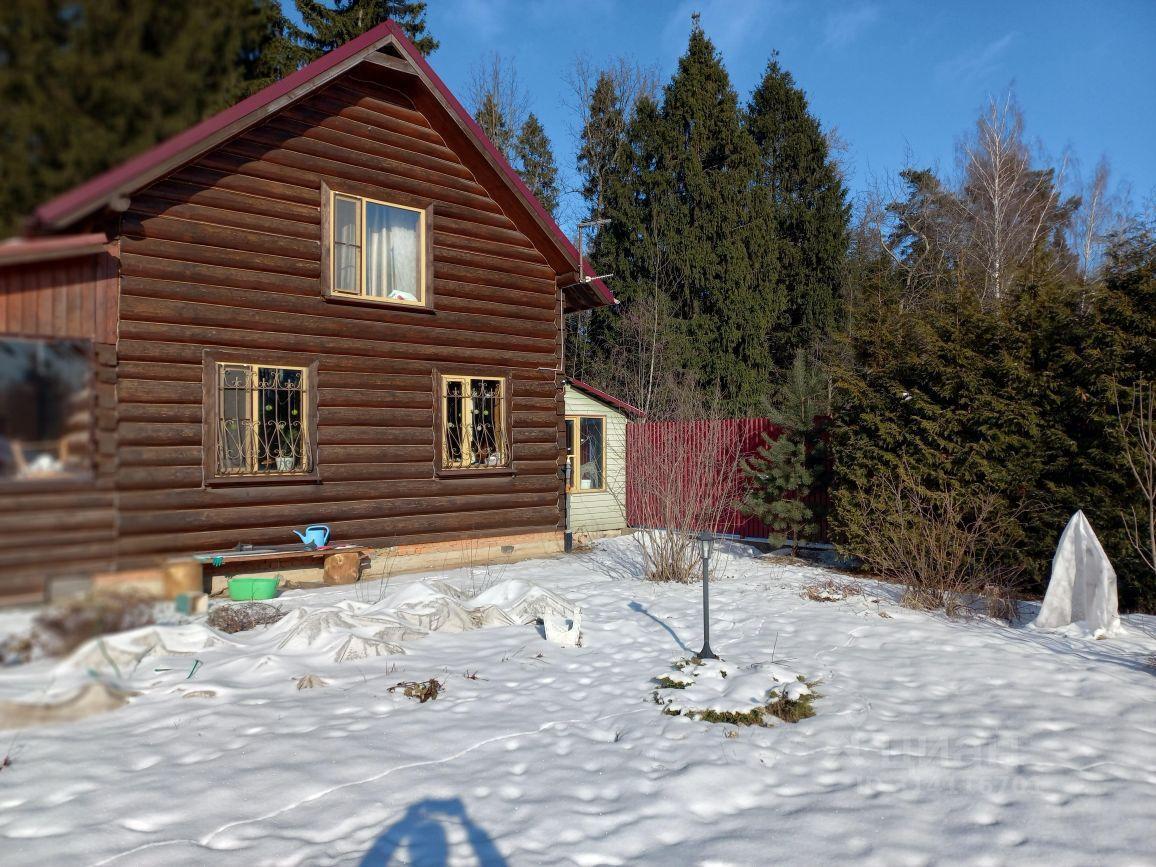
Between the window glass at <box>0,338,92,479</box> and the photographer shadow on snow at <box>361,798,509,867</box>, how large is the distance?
3064 mm

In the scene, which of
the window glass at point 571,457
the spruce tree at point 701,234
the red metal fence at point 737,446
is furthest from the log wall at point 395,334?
the spruce tree at point 701,234

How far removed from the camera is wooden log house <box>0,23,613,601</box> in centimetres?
55

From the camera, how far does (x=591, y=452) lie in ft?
50.0

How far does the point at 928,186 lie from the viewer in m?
26.3

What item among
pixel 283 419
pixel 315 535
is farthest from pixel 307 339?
pixel 283 419

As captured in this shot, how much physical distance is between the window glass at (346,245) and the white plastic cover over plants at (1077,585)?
25.0ft

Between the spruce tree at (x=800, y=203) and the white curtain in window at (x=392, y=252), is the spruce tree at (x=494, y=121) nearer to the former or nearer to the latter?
the spruce tree at (x=800, y=203)

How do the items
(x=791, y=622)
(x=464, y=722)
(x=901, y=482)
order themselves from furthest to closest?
(x=901, y=482) < (x=791, y=622) < (x=464, y=722)

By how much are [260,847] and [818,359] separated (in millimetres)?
25080

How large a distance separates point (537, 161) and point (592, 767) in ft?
89.1

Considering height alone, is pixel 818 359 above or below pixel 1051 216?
below

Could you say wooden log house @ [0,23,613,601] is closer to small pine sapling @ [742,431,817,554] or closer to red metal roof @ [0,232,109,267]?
red metal roof @ [0,232,109,267]

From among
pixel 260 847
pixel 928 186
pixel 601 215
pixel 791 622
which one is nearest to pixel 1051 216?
pixel 928 186

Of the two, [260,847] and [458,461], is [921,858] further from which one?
[458,461]
